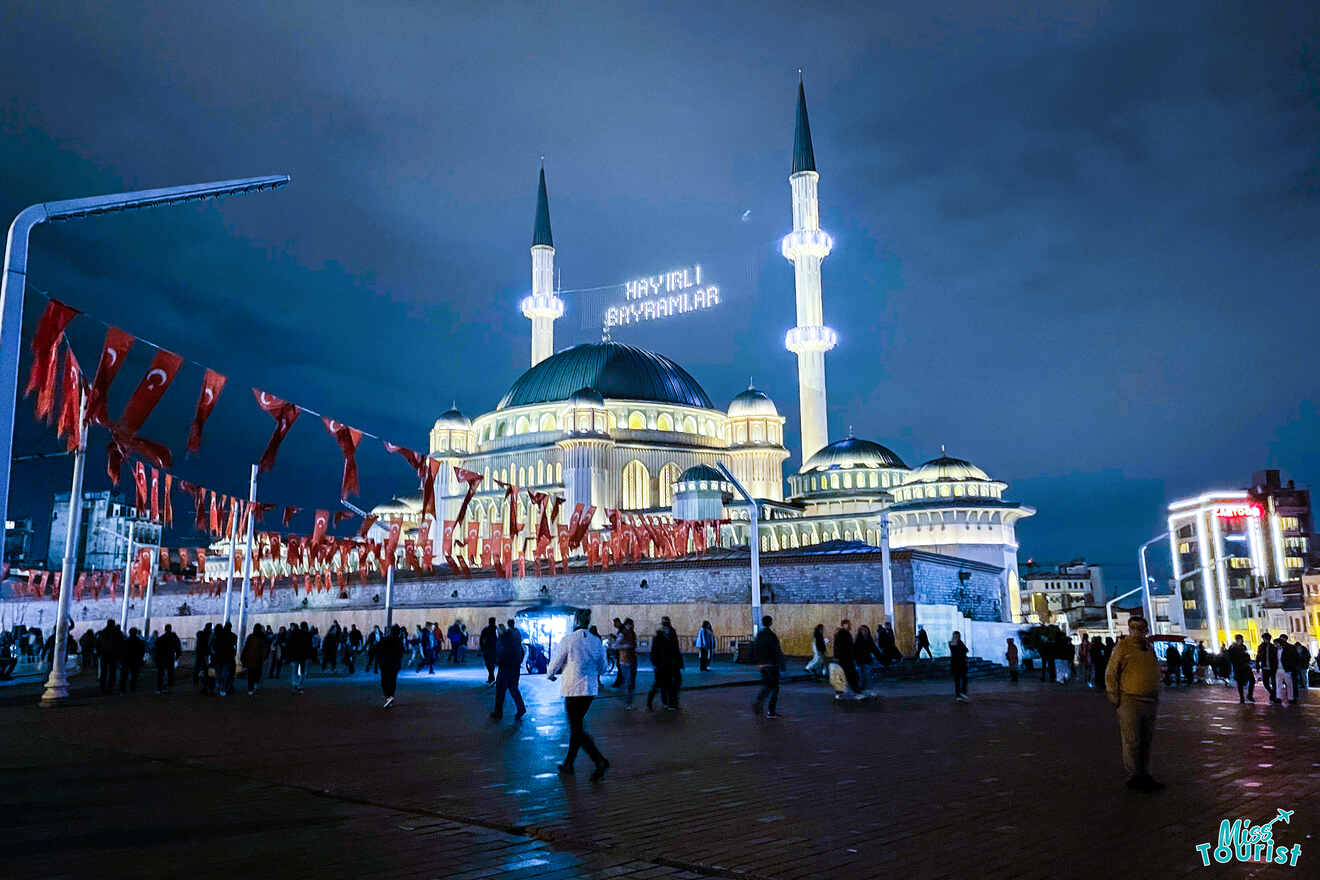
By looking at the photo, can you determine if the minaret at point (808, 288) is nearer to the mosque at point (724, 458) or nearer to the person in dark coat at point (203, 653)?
the mosque at point (724, 458)

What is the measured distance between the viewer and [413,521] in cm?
7481

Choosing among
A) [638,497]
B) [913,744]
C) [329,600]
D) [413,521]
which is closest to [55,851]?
[913,744]

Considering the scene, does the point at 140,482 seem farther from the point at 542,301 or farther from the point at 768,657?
the point at 542,301

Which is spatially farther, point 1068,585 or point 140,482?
point 1068,585

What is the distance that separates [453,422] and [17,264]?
5975 centimetres

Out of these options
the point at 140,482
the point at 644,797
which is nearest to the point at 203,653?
the point at 140,482

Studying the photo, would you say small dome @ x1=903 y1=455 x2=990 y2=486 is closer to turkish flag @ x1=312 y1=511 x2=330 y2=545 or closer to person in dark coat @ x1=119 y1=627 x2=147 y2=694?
turkish flag @ x1=312 y1=511 x2=330 y2=545

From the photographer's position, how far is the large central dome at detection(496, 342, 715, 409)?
66.4 metres

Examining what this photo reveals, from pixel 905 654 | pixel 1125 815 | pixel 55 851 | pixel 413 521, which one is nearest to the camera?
pixel 55 851

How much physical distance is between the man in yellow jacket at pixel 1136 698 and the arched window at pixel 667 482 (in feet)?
178

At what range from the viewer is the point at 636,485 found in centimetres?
6306

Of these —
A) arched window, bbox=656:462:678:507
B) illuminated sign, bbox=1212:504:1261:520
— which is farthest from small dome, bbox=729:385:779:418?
illuminated sign, bbox=1212:504:1261:520

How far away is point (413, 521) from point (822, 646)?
191 ft

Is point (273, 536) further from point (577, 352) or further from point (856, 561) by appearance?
point (577, 352)
